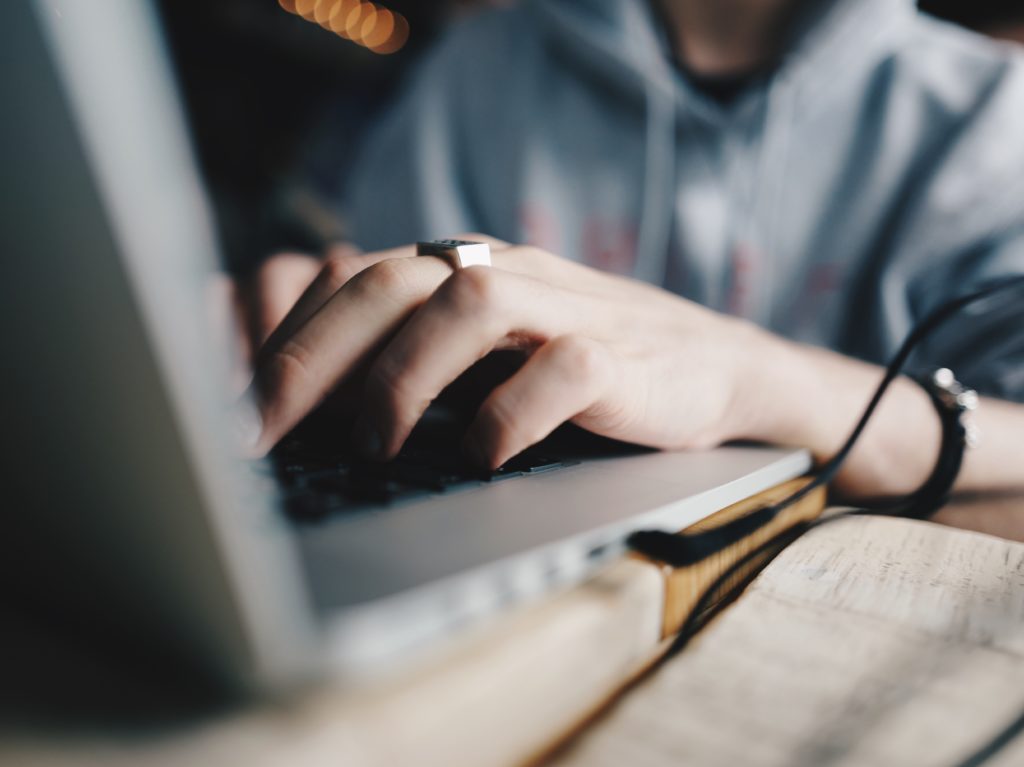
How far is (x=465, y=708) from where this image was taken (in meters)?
0.14

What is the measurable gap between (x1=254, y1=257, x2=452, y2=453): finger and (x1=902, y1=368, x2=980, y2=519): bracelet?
1.00 feet

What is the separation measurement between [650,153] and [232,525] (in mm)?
840

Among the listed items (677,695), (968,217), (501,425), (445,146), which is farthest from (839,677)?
(445,146)

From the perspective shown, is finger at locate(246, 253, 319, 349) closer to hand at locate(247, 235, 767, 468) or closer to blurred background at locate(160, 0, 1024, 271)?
hand at locate(247, 235, 767, 468)

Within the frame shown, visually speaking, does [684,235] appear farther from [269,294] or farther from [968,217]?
[269,294]

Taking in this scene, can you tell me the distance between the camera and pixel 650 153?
2.82 ft

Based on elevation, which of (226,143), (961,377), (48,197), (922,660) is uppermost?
(48,197)

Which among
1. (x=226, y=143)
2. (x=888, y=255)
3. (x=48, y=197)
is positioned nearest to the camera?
(x=48, y=197)

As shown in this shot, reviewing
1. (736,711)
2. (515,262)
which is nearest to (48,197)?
(736,711)

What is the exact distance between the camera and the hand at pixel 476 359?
0.28m

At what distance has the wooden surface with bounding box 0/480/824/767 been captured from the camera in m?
0.12

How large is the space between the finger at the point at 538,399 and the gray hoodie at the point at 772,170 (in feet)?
1.48

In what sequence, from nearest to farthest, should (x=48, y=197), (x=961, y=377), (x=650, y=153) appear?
(x=48, y=197) → (x=961, y=377) → (x=650, y=153)

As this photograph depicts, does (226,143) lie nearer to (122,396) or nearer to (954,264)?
(954,264)
